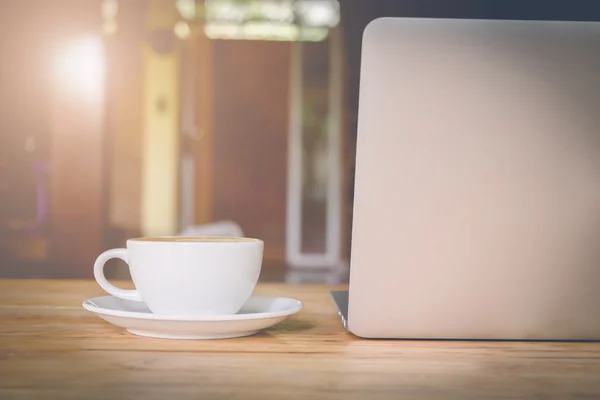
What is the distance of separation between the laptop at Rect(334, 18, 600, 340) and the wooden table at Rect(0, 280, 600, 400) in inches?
1.7

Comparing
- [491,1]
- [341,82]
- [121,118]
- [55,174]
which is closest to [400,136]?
[55,174]

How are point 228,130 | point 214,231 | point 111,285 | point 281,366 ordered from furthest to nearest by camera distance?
point 228,130, point 214,231, point 111,285, point 281,366

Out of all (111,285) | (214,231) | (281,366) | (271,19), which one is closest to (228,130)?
(271,19)

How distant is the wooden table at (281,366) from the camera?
36cm

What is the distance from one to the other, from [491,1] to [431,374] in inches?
160

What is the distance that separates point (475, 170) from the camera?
49 centimetres

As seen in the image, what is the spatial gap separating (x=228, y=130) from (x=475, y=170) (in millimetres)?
5421

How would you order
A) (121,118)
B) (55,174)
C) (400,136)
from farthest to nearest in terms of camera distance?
(121,118)
(55,174)
(400,136)

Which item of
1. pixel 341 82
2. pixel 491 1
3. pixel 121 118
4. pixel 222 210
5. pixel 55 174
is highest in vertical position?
pixel 491 1

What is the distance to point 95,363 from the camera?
0.42 m

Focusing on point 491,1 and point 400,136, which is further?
point 491,1

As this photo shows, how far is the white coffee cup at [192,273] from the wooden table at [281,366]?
1.2 inches

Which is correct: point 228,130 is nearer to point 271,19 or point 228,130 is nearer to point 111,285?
point 271,19

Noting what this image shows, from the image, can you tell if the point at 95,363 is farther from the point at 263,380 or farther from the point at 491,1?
the point at 491,1
